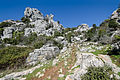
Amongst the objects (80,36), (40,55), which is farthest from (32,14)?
(40,55)

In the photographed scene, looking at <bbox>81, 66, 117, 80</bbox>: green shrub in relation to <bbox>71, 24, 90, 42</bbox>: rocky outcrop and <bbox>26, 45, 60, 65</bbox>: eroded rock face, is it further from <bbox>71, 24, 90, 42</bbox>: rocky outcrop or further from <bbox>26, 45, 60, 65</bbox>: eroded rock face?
<bbox>71, 24, 90, 42</bbox>: rocky outcrop

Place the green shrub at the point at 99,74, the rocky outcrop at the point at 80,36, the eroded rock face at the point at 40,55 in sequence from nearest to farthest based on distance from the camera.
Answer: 1. the green shrub at the point at 99,74
2. the eroded rock face at the point at 40,55
3. the rocky outcrop at the point at 80,36

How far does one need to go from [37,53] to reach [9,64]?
265 inches

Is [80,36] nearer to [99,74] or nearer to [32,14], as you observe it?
[99,74]

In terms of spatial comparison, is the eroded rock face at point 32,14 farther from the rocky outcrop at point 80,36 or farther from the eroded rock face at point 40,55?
the eroded rock face at point 40,55

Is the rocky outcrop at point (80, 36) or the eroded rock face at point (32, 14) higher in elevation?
the eroded rock face at point (32, 14)

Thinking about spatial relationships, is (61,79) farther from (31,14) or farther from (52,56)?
(31,14)

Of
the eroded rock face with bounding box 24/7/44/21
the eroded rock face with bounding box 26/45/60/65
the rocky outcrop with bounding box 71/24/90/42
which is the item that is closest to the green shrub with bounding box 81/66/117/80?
the eroded rock face with bounding box 26/45/60/65

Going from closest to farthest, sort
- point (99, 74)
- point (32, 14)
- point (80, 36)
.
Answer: point (99, 74)
point (80, 36)
point (32, 14)

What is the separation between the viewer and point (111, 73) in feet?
21.3

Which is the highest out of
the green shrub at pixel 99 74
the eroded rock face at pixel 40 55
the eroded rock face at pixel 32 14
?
the eroded rock face at pixel 32 14

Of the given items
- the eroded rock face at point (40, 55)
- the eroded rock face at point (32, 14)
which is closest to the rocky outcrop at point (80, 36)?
the eroded rock face at point (40, 55)

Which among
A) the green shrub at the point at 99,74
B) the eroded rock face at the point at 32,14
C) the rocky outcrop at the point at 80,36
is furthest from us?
the eroded rock face at the point at 32,14


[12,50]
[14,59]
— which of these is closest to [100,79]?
[14,59]
